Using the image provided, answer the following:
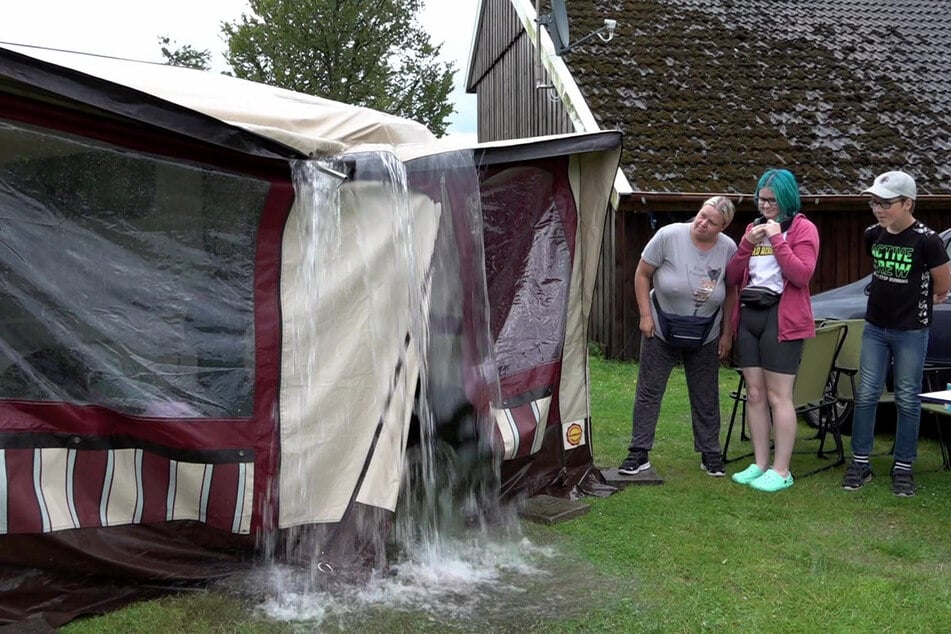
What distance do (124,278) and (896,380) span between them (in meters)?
4.08

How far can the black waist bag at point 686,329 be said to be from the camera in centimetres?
542

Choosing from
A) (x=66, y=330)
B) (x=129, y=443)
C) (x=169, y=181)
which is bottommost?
(x=129, y=443)

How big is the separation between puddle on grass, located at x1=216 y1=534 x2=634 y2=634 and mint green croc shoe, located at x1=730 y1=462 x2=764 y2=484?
64.6 inches

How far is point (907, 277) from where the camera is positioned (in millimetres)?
5090

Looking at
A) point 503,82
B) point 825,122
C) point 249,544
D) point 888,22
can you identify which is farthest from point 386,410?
point 888,22

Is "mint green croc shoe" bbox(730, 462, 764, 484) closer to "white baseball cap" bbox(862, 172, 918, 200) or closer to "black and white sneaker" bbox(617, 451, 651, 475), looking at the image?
"black and white sneaker" bbox(617, 451, 651, 475)

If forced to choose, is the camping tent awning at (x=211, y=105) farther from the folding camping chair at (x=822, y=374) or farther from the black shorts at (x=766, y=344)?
the folding camping chair at (x=822, y=374)

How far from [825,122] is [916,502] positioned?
8.40 meters

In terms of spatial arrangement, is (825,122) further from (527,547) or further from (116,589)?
(116,589)

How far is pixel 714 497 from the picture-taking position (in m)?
5.22

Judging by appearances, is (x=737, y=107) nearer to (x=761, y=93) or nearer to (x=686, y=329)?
(x=761, y=93)

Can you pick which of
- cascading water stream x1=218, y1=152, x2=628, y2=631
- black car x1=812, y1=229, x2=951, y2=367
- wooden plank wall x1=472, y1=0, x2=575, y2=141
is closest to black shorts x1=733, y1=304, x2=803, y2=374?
black car x1=812, y1=229, x2=951, y2=367

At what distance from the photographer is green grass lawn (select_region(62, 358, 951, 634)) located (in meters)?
3.51

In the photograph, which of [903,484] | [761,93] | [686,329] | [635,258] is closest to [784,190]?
[686,329]
